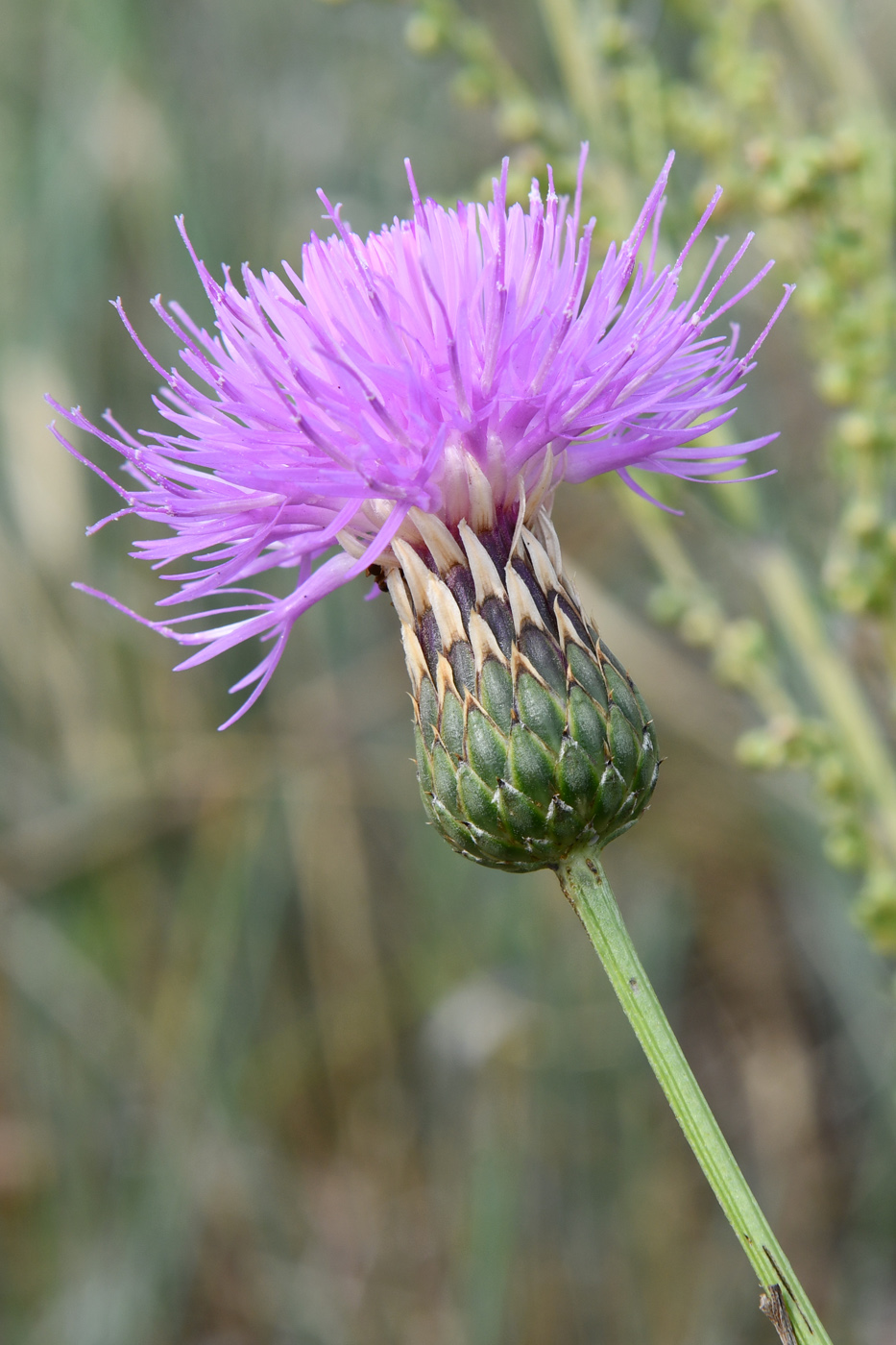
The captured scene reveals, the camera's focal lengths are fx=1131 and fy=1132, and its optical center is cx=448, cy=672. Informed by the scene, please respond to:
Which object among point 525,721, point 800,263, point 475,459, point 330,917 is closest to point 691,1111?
point 525,721

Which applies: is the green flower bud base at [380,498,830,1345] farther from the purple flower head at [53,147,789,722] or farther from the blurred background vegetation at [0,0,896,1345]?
the blurred background vegetation at [0,0,896,1345]

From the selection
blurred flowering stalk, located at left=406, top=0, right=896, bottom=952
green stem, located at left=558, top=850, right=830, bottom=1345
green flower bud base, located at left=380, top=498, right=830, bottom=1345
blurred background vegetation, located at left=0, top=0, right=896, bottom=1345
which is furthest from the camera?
blurred background vegetation, located at left=0, top=0, right=896, bottom=1345

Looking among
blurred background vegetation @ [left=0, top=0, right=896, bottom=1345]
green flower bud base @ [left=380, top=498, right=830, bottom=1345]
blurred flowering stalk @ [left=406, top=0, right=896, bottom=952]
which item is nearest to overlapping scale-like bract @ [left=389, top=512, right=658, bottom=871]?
green flower bud base @ [left=380, top=498, right=830, bottom=1345]

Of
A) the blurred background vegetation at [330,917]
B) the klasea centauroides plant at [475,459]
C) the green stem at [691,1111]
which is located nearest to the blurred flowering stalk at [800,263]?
the blurred background vegetation at [330,917]

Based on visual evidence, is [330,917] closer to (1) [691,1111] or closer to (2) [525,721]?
(2) [525,721]

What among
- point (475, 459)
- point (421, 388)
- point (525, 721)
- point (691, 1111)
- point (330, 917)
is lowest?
point (330, 917)

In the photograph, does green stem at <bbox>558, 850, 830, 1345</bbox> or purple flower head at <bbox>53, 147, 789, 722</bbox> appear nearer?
green stem at <bbox>558, 850, 830, 1345</bbox>

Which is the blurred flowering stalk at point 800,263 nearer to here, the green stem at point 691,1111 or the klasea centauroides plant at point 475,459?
the klasea centauroides plant at point 475,459
